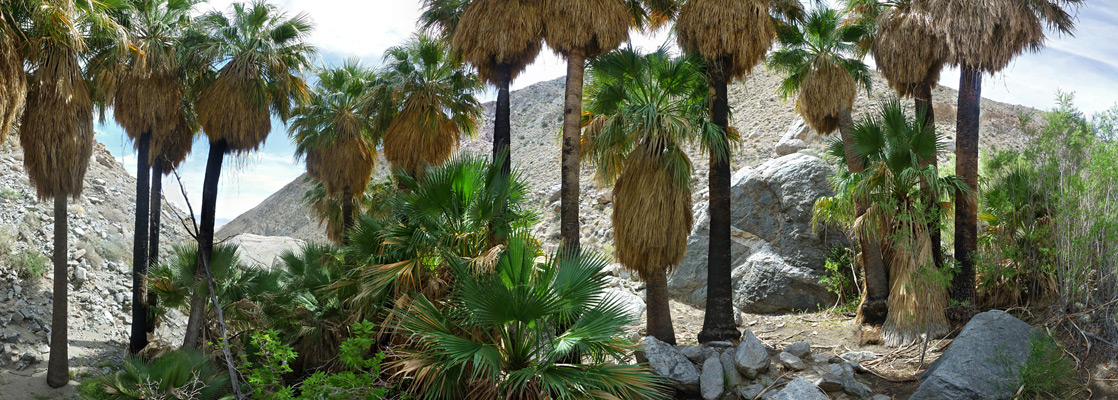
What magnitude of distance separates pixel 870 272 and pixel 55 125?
17.8 metres

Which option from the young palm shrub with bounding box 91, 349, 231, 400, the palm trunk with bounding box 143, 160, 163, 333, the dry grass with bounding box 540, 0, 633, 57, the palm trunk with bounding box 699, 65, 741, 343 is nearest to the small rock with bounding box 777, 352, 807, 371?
the palm trunk with bounding box 699, 65, 741, 343

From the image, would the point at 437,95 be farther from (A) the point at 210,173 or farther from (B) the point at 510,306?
(B) the point at 510,306

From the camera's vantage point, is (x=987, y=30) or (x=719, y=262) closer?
(x=987, y=30)

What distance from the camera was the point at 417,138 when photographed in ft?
57.6

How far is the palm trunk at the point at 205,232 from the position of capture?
14.8m

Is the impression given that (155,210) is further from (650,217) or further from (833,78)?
(833,78)

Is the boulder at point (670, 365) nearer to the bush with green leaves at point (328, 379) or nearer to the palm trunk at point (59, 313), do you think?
the bush with green leaves at point (328, 379)

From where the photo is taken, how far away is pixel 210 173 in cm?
1788

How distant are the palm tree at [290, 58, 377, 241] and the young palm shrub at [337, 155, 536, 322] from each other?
1029cm

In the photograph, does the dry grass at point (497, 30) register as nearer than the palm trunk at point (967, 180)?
No

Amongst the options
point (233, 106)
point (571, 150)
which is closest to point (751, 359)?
point (571, 150)

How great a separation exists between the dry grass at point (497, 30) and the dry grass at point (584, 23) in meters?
0.33

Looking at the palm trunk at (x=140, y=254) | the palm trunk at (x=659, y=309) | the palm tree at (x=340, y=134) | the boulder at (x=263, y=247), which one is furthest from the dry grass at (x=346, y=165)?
the palm trunk at (x=659, y=309)

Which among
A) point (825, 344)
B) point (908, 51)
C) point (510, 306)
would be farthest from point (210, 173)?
point (908, 51)
